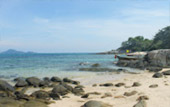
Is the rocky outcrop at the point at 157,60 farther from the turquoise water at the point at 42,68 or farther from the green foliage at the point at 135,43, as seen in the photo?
the green foliage at the point at 135,43

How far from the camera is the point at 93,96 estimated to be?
9.01 m

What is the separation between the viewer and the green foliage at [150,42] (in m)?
51.5

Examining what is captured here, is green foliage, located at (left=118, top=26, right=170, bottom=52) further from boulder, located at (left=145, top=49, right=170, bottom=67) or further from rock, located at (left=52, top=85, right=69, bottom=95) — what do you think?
rock, located at (left=52, top=85, right=69, bottom=95)

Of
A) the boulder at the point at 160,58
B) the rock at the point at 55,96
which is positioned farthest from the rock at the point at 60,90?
the boulder at the point at 160,58

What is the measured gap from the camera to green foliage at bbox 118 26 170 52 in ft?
169

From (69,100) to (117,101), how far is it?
2350 millimetres

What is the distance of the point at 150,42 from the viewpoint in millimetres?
83688

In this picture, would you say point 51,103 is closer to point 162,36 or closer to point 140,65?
point 140,65

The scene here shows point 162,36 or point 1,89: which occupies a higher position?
point 162,36

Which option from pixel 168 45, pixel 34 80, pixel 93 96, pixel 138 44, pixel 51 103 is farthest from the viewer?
pixel 138 44

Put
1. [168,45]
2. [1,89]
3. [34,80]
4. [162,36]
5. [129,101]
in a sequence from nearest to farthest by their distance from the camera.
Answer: [129,101] < [1,89] < [34,80] < [168,45] < [162,36]

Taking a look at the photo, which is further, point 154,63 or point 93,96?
point 154,63

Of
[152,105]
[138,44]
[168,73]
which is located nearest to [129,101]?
[152,105]

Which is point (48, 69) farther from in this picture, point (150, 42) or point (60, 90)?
point (150, 42)
